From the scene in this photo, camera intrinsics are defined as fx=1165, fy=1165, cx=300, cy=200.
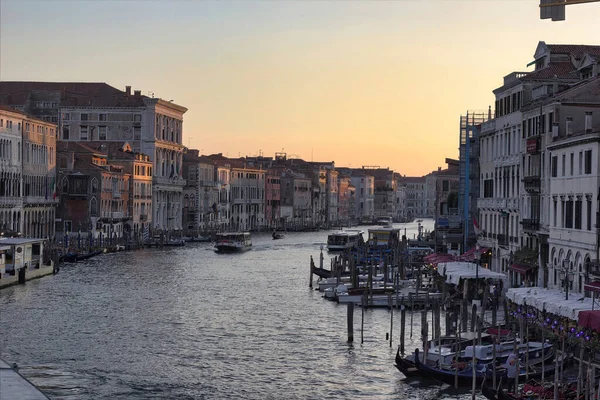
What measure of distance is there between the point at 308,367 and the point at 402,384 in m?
2.76

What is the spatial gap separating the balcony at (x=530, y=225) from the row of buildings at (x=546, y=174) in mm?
28

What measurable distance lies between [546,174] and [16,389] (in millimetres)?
18802

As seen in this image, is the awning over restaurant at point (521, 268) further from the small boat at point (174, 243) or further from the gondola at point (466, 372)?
the small boat at point (174, 243)

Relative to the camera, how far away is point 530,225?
3316 cm

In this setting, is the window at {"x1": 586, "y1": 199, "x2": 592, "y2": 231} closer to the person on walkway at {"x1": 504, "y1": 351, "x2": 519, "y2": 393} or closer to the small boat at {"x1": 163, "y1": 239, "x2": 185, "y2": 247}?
the person on walkway at {"x1": 504, "y1": 351, "x2": 519, "y2": 393}

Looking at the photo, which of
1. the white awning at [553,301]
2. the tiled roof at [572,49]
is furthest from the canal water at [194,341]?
the tiled roof at [572,49]

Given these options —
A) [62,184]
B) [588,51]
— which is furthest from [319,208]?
[588,51]

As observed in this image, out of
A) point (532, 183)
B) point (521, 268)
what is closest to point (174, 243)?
point (532, 183)

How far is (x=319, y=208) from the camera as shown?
14225cm

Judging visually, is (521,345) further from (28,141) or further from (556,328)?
(28,141)

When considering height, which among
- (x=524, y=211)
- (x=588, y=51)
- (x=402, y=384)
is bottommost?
(x=402, y=384)

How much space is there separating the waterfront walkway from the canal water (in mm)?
3538

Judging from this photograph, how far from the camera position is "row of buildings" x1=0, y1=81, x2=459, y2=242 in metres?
63.1

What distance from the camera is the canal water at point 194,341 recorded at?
2291 cm
